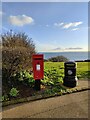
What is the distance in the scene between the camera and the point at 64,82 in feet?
29.6

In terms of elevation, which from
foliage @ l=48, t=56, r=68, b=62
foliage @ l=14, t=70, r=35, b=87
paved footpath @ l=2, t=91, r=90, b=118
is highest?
foliage @ l=48, t=56, r=68, b=62

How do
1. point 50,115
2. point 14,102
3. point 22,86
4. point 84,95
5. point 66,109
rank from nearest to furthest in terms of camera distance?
point 50,115
point 66,109
point 14,102
point 84,95
point 22,86

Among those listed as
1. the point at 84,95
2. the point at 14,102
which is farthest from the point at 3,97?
the point at 84,95

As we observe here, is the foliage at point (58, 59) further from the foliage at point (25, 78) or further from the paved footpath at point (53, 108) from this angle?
the paved footpath at point (53, 108)

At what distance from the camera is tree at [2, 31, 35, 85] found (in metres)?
8.08

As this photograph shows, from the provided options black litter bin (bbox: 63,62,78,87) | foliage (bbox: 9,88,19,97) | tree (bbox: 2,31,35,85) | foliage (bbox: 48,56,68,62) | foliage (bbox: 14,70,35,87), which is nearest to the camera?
foliage (bbox: 9,88,19,97)

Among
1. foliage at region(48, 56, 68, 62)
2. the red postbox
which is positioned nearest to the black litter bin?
the red postbox

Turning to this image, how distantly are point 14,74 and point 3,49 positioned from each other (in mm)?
1260

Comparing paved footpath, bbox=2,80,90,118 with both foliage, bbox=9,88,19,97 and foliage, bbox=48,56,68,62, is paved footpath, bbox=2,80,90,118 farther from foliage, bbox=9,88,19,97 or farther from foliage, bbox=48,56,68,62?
foliage, bbox=48,56,68,62

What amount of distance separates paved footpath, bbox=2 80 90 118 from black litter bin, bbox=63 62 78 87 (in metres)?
1.30

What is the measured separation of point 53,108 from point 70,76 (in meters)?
2.74

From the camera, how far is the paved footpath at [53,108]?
5.96m

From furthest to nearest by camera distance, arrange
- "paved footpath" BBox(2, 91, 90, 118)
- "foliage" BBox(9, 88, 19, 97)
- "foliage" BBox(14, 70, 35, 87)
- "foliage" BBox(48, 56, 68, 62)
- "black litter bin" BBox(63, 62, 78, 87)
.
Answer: "foliage" BBox(48, 56, 68, 62) < "black litter bin" BBox(63, 62, 78, 87) < "foliage" BBox(14, 70, 35, 87) < "foliage" BBox(9, 88, 19, 97) < "paved footpath" BBox(2, 91, 90, 118)

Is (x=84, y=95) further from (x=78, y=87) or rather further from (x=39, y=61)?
(x=39, y=61)
